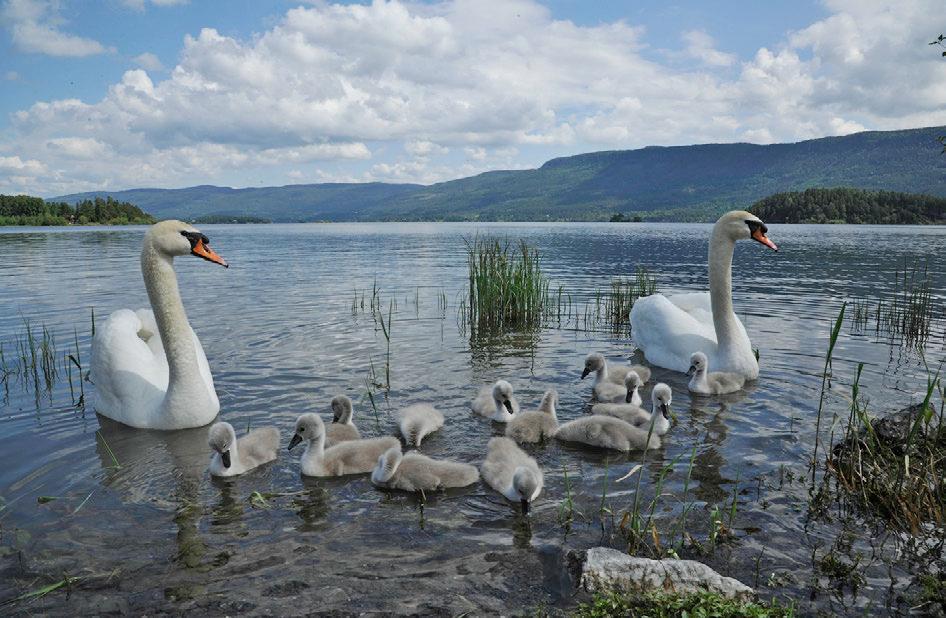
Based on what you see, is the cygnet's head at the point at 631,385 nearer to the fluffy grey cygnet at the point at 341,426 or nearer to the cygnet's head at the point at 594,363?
the cygnet's head at the point at 594,363

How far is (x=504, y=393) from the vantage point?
767 centimetres

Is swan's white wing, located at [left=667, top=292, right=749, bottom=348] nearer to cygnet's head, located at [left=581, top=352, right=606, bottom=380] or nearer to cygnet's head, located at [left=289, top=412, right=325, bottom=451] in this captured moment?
cygnet's head, located at [left=581, top=352, right=606, bottom=380]

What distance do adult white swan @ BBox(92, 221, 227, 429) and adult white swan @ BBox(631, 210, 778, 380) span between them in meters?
6.94

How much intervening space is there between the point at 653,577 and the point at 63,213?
135169 mm

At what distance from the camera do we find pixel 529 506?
222 inches

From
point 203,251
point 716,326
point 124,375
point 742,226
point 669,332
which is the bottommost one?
point 124,375

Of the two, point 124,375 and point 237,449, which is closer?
point 237,449

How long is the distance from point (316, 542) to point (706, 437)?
4.62m

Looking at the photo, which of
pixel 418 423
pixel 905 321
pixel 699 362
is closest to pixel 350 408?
pixel 418 423

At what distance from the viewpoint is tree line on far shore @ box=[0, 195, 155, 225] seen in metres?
106

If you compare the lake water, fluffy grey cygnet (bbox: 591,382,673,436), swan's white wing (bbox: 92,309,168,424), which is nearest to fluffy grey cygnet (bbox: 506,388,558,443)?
the lake water

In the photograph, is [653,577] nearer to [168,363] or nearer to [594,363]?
[594,363]

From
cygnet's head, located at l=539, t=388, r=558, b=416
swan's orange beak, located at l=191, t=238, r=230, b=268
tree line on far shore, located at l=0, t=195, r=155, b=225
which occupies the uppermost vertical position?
tree line on far shore, located at l=0, t=195, r=155, b=225

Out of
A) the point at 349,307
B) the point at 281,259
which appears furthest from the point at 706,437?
the point at 281,259
